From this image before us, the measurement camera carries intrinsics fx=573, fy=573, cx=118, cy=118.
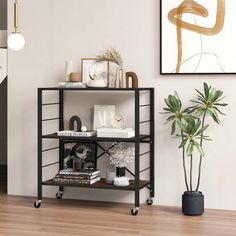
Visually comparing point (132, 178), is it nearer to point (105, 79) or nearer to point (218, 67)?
point (105, 79)

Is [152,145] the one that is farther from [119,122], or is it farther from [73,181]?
[73,181]

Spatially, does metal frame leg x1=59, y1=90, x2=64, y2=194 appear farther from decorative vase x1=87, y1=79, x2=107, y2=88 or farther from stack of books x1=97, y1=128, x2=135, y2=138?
stack of books x1=97, y1=128, x2=135, y2=138

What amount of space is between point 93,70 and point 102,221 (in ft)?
4.31

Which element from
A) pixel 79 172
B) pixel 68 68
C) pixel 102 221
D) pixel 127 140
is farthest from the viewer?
pixel 68 68

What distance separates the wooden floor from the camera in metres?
4.00

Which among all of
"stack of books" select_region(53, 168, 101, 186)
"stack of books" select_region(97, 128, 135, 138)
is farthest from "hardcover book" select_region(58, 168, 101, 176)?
"stack of books" select_region(97, 128, 135, 138)

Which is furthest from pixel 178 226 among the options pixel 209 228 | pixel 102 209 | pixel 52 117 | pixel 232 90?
pixel 52 117

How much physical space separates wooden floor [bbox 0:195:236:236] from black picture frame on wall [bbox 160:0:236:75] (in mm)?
1150

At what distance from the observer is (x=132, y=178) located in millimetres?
4914

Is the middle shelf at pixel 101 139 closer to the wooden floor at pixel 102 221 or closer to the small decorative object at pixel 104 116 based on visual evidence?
the small decorative object at pixel 104 116

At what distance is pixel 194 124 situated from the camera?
443 cm

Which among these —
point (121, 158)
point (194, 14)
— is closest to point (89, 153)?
point (121, 158)

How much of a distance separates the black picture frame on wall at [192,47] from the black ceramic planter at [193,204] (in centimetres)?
99

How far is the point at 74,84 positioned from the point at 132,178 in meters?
0.95
